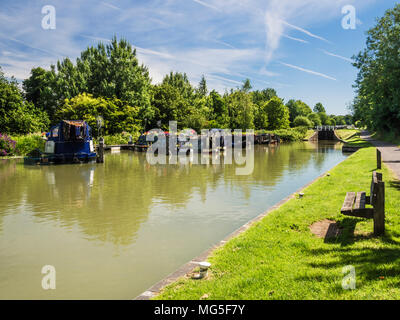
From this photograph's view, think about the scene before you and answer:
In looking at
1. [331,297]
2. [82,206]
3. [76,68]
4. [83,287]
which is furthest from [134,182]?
[76,68]

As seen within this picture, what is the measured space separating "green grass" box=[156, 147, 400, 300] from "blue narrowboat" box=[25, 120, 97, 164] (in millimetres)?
20546

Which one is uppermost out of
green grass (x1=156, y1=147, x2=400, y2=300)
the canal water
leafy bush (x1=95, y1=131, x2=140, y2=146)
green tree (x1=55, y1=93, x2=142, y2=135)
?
green tree (x1=55, y1=93, x2=142, y2=135)

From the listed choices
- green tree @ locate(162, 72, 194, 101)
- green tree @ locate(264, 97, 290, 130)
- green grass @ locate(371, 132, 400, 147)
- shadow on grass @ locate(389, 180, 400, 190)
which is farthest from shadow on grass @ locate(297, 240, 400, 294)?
green tree @ locate(264, 97, 290, 130)

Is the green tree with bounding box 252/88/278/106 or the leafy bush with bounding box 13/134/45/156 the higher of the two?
the green tree with bounding box 252/88/278/106

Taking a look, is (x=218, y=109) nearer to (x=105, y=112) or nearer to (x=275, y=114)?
(x=275, y=114)

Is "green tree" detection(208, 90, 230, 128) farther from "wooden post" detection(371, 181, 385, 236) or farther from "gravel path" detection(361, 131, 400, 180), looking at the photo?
"wooden post" detection(371, 181, 385, 236)

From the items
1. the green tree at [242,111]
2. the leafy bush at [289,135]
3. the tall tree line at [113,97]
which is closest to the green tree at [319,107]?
the leafy bush at [289,135]

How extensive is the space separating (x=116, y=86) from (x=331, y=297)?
1941 inches

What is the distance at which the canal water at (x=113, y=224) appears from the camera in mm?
5680

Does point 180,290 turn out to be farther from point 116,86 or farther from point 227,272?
point 116,86

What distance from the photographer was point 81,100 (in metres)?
43.1

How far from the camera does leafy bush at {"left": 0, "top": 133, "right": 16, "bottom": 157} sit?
27516mm

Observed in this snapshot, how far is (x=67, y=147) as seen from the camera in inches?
990

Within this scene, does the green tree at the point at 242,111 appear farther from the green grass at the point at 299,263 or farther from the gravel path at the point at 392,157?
the green grass at the point at 299,263
